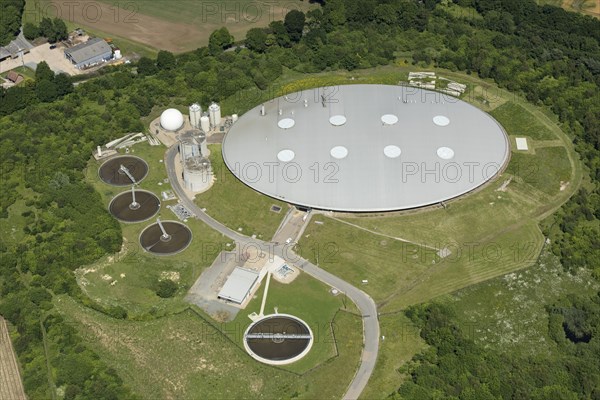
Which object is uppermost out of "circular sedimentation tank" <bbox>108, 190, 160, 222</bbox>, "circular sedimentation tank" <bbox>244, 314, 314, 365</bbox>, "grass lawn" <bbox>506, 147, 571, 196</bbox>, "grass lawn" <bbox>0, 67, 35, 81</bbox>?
"grass lawn" <bbox>506, 147, 571, 196</bbox>

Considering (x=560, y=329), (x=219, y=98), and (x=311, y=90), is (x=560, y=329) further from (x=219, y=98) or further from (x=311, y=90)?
(x=219, y=98)

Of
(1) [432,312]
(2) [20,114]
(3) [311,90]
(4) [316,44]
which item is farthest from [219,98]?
(1) [432,312]

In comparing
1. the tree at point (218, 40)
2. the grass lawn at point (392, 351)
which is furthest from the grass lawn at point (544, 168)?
the tree at point (218, 40)

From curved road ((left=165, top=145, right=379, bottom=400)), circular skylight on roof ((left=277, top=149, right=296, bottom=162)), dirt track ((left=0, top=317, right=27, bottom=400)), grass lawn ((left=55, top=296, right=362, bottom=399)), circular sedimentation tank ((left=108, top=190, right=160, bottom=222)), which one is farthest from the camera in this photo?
circular skylight on roof ((left=277, top=149, right=296, bottom=162))

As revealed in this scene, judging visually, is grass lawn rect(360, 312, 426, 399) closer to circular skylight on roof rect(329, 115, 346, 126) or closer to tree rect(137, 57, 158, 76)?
circular skylight on roof rect(329, 115, 346, 126)

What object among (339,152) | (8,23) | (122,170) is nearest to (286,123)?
(339,152)

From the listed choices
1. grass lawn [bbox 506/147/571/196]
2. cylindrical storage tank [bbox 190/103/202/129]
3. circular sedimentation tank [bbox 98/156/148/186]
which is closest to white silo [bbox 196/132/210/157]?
cylindrical storage tank [bbox 190/103/202/129]

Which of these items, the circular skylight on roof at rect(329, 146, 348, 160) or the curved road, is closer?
the curved road

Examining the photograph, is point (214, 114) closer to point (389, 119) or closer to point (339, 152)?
point (339, 152)
